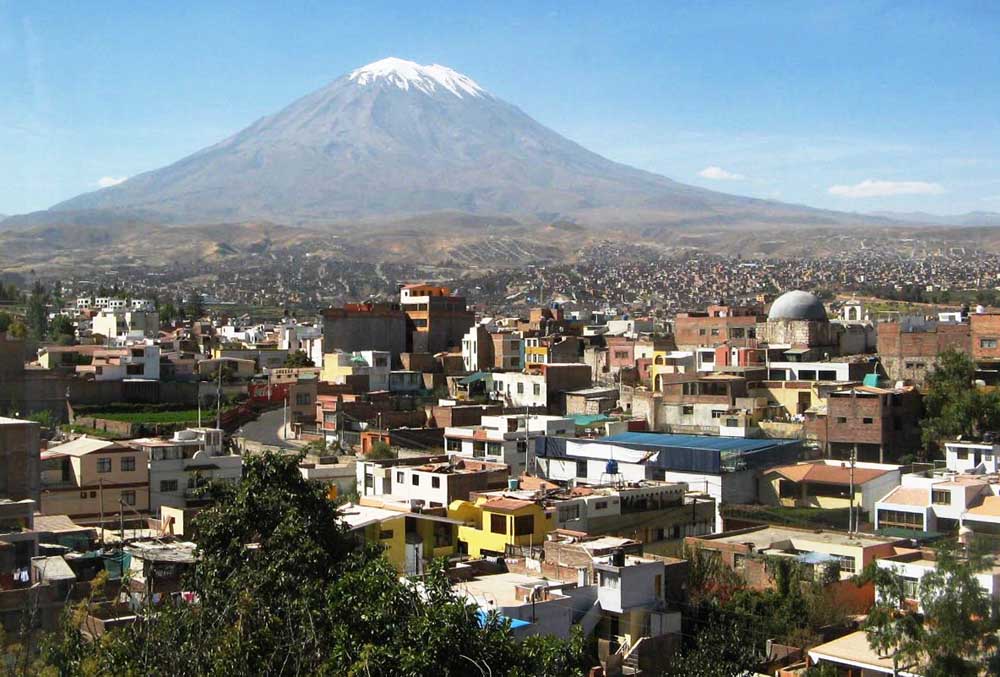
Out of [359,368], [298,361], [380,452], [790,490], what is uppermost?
[359,368]

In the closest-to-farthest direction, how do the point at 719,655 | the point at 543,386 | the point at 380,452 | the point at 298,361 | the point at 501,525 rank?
the point at 719,655
the point at 501,525
the point at 380,452
the point at 543,386
the point at 298,361

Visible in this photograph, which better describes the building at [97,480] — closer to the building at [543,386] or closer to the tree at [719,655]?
the tree at [719,655]

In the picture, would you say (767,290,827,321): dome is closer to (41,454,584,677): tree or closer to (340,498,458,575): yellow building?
(340,498,458,575): yellow building

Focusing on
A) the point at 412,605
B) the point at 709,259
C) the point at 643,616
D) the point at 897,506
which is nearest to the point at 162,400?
the point at 897,506

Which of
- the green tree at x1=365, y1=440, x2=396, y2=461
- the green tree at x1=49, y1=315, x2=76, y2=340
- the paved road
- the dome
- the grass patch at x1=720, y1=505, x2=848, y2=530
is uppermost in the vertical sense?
the dome

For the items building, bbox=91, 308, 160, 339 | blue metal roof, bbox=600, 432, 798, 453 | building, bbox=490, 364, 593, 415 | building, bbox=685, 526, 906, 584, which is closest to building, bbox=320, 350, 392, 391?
building, bbox=490, 364, 593, 415

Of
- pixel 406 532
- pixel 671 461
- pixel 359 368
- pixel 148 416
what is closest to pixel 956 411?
pixel 671 461

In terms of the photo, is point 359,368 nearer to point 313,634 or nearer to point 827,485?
point 827,485
